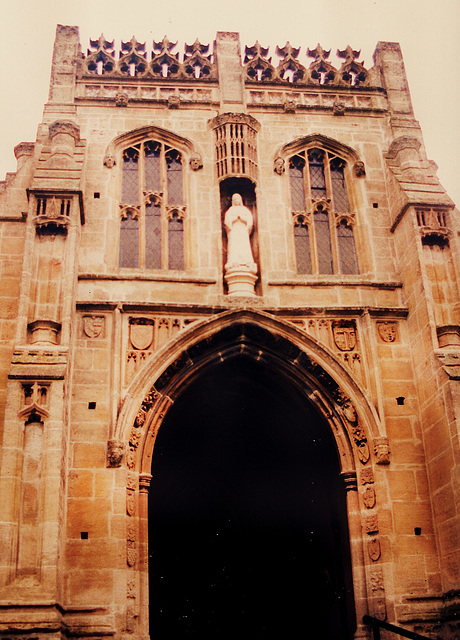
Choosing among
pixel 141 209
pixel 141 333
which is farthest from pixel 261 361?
pixel 141 209

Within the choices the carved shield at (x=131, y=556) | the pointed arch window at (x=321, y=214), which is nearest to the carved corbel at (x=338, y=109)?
Result: the pointed arch window at (x=321, y=214)

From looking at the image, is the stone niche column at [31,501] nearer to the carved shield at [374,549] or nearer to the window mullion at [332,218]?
the carved shield at [374,549]

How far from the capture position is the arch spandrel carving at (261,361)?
12.4 m

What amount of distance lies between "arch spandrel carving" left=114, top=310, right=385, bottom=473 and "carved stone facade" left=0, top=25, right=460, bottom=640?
0.10 ft

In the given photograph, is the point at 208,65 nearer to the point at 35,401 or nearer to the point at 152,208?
the point at 152,208

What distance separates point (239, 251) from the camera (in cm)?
1380

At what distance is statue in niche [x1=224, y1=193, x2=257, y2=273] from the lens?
1373cm

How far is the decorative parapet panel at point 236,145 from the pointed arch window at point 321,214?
0.96 meters

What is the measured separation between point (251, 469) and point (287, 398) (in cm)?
332

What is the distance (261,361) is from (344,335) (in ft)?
4.77

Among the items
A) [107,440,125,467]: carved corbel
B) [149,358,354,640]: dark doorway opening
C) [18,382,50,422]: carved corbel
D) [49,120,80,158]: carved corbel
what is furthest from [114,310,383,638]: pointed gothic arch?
[49,120,80,158]: carved corbel

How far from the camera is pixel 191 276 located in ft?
45.0

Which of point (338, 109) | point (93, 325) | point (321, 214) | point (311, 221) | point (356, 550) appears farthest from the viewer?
point (338, 109)

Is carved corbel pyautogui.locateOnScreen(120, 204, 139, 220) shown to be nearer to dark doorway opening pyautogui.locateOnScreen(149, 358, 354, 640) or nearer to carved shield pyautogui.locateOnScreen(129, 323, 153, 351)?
carved shield pyautogui.locateOnScreen(129, 323, 153, 351)
